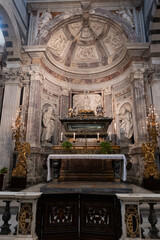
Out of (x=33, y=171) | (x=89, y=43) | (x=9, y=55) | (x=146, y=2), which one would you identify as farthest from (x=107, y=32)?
(x=33, y=171)

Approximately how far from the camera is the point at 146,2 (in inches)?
396

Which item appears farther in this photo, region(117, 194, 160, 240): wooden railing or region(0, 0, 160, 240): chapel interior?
region(0, 0, 160, 240): chapel interior

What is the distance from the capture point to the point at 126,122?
31.6ft

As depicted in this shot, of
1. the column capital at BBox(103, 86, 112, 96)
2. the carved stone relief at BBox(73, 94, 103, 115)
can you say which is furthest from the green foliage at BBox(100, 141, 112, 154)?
the column capital at BBox(103, 86, 112, 96)

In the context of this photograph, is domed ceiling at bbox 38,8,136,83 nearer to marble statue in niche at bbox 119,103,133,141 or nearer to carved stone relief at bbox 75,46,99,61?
carved stone relief at bbox 75,46,99,61

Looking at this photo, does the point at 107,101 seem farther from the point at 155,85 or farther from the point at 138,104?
the point at 155,85

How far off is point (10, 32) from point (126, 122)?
7.81 m

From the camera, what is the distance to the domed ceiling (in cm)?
1055

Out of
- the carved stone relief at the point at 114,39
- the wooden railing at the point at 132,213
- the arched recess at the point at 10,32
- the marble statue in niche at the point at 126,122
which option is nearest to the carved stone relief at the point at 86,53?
the carved stone relief at the point at 114,39

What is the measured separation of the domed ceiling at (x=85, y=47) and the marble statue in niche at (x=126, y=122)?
2.75m

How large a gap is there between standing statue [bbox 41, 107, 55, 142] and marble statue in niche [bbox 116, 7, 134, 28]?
697 centimetres

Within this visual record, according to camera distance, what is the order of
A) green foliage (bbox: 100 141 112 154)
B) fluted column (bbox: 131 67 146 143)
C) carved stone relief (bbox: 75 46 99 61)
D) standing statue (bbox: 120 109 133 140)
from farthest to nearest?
Result: carved stone relief (bbox: 75 46 99 61), standing statue (bbox: 120 109 133 140), fluted column (bbox: 131 67 146 143), green foliage (bbox: 100 141 112 154)

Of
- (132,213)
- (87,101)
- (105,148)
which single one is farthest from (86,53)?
(132,213)

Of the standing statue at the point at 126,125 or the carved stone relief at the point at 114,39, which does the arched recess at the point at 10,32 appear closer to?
the carved stone relief at the point at 114,39
